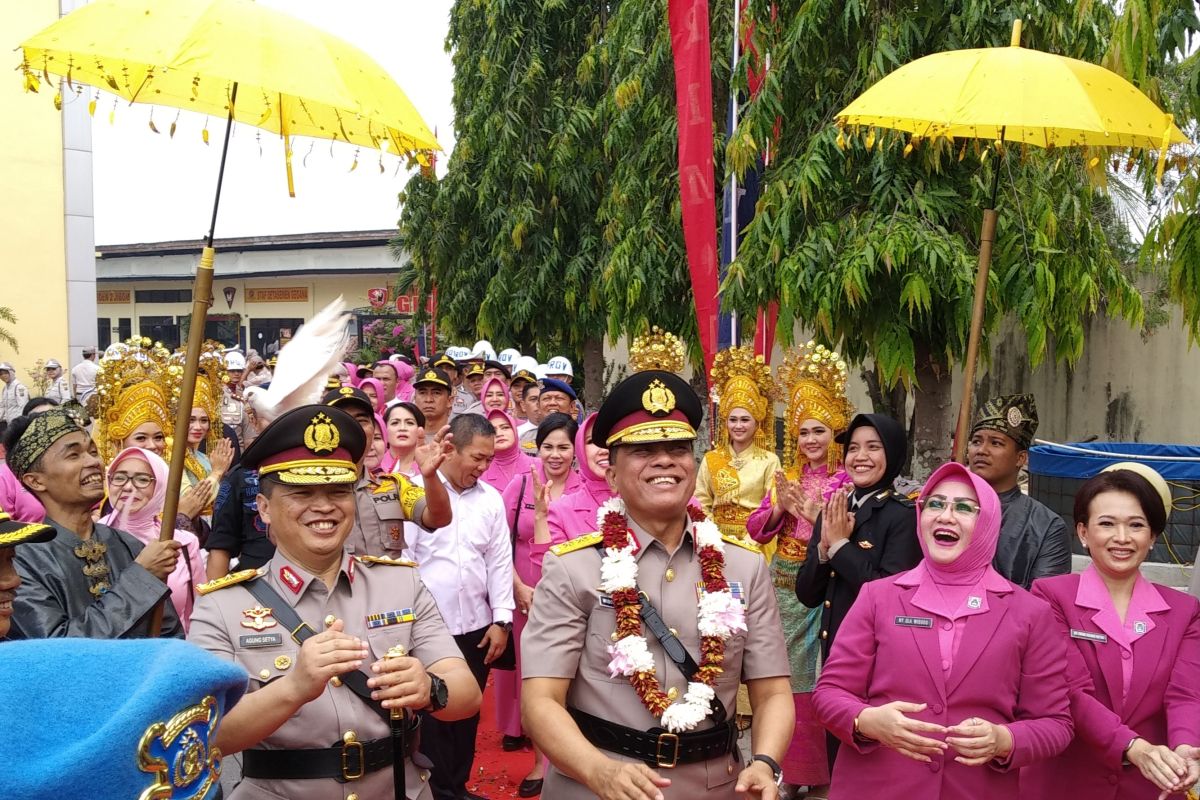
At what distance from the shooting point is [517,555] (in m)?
6.82

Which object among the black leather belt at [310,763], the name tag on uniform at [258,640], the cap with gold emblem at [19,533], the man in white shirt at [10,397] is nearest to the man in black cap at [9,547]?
the cap with gold emblem at [19,533]

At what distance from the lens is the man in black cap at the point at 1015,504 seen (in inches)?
187

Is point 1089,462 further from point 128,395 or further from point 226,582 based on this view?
point 226,582

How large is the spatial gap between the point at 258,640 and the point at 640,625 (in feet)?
3.50

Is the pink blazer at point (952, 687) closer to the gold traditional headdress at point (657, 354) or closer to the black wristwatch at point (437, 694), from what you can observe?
the black wristwatch at point (437, 694)

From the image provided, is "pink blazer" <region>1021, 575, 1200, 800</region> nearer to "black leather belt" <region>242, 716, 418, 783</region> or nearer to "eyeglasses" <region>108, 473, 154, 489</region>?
"black leather belt" <region>242, 716, 418, 783</region>

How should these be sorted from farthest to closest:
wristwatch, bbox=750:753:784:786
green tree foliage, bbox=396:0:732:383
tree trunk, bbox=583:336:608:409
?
tree trunk, bbox=583:336:608:409 < green tree foliage, bbox=396:0:732:383 < wristwatch, bbox=750:753:784:786

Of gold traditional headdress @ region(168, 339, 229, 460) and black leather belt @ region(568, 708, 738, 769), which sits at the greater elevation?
gold traditional headdress @ region(168, 339, 229, 460)

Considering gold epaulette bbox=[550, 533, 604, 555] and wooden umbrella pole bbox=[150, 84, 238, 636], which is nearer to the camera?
gold epaulette bbox=[550, 533, 604, 555]

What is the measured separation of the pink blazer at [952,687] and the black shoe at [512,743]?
351 cm

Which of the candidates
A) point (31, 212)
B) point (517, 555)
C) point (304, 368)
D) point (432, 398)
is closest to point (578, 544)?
point (304, 368)

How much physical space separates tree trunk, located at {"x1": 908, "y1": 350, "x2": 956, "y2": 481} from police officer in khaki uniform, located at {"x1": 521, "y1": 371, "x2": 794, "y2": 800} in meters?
5.91

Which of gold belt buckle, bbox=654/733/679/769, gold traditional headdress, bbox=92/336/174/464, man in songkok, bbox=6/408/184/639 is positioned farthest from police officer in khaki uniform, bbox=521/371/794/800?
gold traditional headdress, bbox=92/336/174/464

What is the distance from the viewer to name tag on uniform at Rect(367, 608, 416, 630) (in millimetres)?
3186
